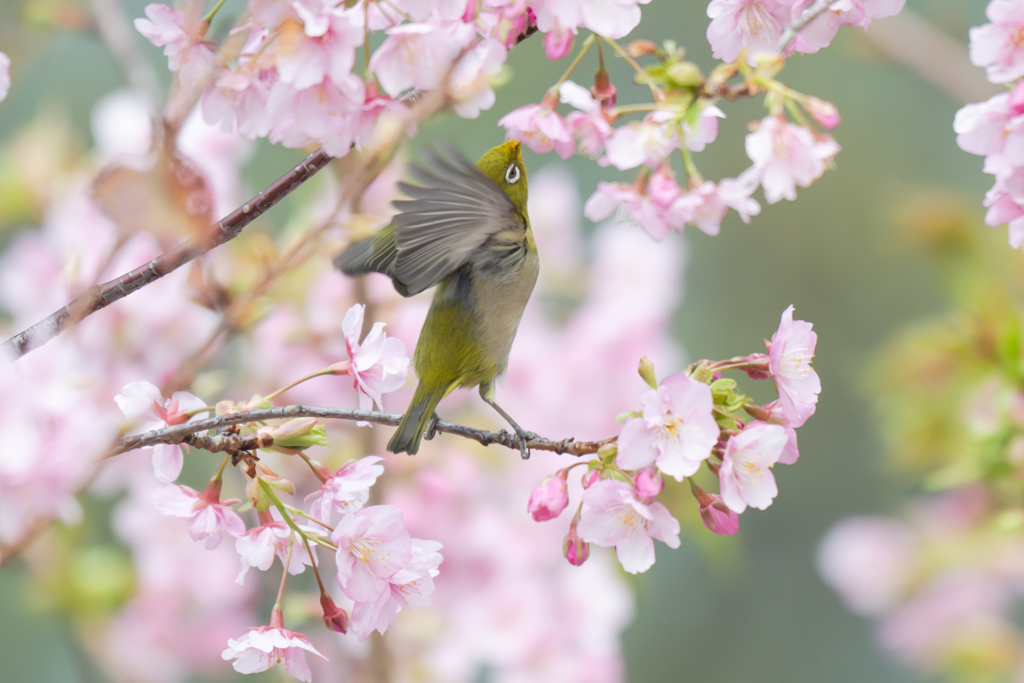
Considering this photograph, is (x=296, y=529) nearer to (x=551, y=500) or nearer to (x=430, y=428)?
(x=551, y=500)

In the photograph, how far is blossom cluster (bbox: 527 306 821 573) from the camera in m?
0.62

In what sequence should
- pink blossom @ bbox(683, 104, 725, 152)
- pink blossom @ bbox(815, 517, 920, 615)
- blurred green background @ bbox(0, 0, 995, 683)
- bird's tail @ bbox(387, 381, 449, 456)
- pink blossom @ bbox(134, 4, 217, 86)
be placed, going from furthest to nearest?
blurred green background @ bbox(0, 0, 995, 683) → pink blossom @ bbox(815, 517, 920, 615) → bird's tail @ bbox(387, 381, 449, 456) → pink blossom @ bbox(683, 104, 725, 152) → pink blossom @ bbox(134, 4, 217, 86)

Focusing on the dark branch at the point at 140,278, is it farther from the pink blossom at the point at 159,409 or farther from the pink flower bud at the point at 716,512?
the pink flower bud at the point at 716,512

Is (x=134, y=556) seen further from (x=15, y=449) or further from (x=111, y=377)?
(x=15, y=449)

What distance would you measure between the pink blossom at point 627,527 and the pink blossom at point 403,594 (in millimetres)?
120

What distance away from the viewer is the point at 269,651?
677 mm

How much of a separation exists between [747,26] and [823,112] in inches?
5.4

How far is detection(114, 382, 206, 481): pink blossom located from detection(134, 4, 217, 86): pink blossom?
23 centimetres

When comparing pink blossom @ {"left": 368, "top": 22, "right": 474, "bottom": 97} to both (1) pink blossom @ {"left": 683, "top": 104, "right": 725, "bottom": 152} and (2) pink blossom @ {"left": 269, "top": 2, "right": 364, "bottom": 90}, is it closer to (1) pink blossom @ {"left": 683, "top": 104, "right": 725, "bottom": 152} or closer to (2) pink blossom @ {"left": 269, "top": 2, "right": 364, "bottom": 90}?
(2) pink blossom @ {"left": 269, "top": 2, "right": 364, "bottom": 90}

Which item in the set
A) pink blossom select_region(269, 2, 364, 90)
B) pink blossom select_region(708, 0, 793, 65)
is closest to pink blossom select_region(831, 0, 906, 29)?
pink blossom select_region(708, 0, 793, 65)

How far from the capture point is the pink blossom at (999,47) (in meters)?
0.72

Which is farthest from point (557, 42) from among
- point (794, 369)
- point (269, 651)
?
point (269, 651)

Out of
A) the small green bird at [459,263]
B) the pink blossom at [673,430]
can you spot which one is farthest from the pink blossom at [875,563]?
the pink blossom at [673,430]

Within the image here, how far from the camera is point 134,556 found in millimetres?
1755
